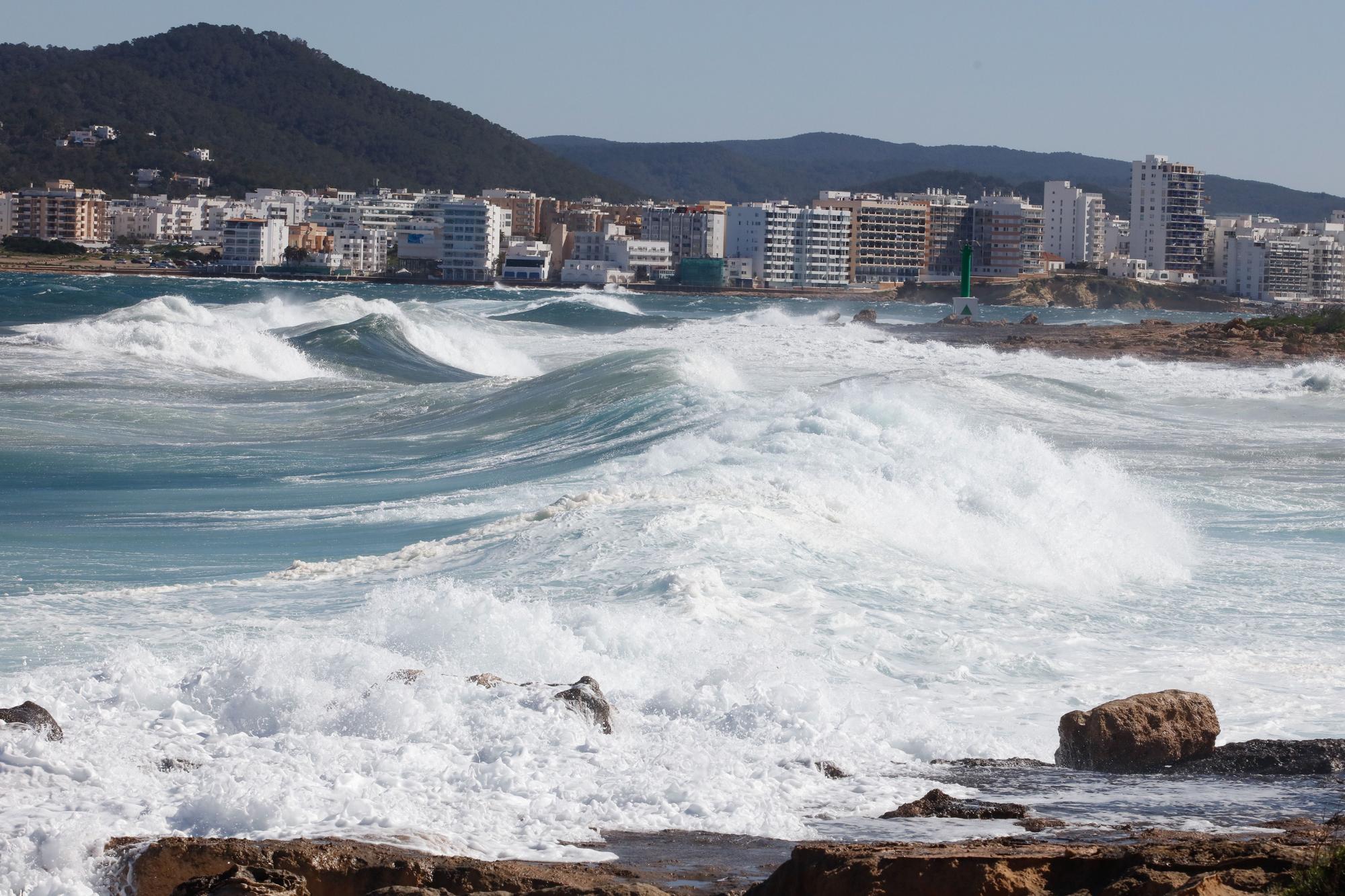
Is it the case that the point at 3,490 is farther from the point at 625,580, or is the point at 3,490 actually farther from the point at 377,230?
the point at 377,230

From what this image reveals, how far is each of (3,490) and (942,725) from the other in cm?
1109

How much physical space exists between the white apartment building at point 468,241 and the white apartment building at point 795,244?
23.5 meters

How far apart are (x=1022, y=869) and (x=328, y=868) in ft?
7.24

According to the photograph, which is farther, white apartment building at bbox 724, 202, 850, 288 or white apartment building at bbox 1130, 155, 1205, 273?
white apartment building at bbox 1130, 155, 1205, 273

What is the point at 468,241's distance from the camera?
5285 inches

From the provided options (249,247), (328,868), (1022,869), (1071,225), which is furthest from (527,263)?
(1022,869)

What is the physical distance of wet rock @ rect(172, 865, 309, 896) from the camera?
448 cm

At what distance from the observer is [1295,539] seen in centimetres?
1395

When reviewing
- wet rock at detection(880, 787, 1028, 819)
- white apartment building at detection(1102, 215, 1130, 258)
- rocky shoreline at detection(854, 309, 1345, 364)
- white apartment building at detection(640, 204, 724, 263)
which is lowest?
wet rock at detection(880, 787, 1028, 819)

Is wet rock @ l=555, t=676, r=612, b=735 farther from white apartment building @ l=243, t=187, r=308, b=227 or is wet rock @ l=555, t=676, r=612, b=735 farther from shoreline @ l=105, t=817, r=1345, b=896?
white apartment building @ l=243, t=187, r=308, b=227

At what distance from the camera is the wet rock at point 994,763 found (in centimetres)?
679

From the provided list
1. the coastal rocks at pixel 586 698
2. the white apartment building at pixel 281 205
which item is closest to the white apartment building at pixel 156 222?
the white apartment building at pixel 281 205

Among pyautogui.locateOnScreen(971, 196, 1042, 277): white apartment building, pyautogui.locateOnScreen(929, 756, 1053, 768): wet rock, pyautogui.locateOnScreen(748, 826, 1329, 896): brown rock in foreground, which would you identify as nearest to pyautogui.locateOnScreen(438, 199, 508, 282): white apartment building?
pyautogui.locateOnScreen(971, 196, 1042, 277): white apartment building

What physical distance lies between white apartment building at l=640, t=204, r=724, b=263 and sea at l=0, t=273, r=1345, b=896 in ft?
393
